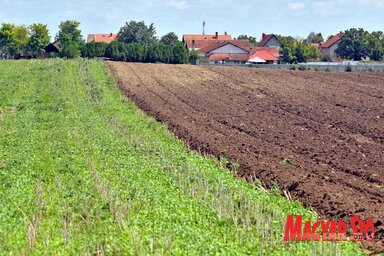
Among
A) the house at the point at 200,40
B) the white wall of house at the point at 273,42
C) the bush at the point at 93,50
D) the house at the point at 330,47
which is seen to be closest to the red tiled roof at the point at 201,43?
the house at the point at 200,40

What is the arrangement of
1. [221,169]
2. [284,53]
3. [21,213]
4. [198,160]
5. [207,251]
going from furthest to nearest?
[284,53] < [198,160] < [221,169] < [21,213] < [207,251]

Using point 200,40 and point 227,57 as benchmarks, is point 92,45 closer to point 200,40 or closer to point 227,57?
point 227,57

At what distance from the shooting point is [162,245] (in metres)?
10.2

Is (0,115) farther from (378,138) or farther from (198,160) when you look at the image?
(378,138)

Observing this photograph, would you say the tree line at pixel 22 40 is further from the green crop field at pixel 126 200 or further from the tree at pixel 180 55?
the green crop field at pixel 126 200

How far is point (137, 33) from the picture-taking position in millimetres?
123812

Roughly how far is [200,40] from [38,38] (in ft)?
99.9

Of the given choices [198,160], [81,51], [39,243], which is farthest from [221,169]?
[81,51]

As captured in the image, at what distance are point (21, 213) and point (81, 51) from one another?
72.2 metres

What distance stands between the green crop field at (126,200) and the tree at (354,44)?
93.0m

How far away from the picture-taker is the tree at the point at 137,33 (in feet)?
406

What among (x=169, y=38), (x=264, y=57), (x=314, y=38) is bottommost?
(x=264, y=57)

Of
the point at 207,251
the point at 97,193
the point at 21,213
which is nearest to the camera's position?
the point at 207,251

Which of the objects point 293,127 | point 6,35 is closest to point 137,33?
point 6,35
